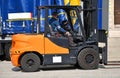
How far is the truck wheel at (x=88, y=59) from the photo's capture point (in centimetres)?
1271

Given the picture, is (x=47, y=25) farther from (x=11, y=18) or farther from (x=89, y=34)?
(x=11, y=18)

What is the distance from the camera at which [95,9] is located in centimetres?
1312

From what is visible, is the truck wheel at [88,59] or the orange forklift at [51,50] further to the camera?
the truck wheel at [88,59]

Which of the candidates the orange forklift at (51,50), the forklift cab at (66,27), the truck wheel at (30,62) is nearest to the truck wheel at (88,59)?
the orange forklift at (51,50)

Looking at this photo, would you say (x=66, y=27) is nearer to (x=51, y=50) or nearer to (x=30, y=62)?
(x=51, y=50)

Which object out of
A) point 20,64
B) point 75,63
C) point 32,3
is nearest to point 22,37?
point 20,64

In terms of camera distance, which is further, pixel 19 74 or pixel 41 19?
pixel 41 19

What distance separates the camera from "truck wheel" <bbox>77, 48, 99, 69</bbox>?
12.7m

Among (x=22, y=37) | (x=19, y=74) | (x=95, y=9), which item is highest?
(x=95, y=9)

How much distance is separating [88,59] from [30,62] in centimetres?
180

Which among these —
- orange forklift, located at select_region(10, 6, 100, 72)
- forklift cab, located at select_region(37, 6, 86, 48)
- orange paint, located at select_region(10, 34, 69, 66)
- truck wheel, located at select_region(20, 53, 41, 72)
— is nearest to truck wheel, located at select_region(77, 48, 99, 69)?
orange forklift, located at select_region(10, 6, 100, 72)

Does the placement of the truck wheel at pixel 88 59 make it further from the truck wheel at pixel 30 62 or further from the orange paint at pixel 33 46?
the truck wheel at pixel 30 62

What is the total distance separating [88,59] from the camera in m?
12.8

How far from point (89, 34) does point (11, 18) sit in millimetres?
3153
